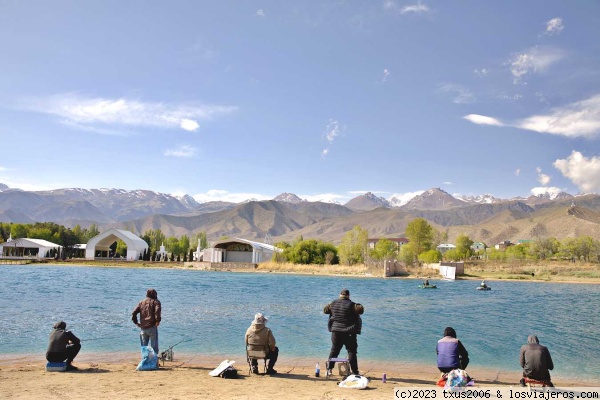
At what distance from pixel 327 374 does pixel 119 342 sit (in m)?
8.98

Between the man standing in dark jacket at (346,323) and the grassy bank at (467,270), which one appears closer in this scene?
the man standing in dark jacket at (346,323)

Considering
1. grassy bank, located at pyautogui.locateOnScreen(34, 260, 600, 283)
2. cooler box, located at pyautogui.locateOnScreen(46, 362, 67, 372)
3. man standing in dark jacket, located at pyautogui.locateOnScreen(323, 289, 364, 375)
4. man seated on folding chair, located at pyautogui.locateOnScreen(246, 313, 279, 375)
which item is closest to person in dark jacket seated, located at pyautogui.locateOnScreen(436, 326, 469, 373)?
man standing in dark jacket, located at pyautogui.locateOnScreen(323, 289, 364, 375)

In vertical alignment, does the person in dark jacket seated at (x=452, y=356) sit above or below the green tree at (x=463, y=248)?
below

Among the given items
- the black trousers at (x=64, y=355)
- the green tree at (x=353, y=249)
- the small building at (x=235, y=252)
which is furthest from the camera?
the small building at (x=235, y=252)

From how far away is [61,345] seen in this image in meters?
12.1

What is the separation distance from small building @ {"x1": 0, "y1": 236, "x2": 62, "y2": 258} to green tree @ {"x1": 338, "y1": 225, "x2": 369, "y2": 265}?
7037 centimetres

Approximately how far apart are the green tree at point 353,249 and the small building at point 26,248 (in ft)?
231

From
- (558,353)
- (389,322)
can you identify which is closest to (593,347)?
(558,353)

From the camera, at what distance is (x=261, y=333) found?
39.5ft

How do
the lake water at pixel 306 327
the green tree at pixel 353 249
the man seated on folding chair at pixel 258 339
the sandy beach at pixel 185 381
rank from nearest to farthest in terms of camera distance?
the sandy beach at pixel 185 381
the man seated on folding chair at pixel 258 339
the lake water at pixel 306 327
the green tree at pixel 353 249

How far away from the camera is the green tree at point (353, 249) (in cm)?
10750

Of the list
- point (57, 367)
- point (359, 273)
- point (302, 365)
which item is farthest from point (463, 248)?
point (57, 367)

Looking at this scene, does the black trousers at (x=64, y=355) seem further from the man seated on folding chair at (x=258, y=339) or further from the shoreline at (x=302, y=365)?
the man seated on folding chair at (x=258, y=339)

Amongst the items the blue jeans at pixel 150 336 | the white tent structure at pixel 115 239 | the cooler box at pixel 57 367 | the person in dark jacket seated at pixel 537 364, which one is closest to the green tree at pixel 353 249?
the white tent structure at pixel 115 239
